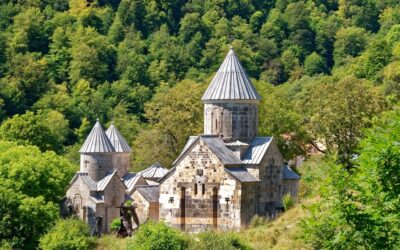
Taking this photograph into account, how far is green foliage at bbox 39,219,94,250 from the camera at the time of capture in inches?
1603

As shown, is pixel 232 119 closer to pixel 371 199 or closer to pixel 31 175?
pixel 31 175

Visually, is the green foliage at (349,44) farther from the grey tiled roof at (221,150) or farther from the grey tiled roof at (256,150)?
the grey tiled roof at (221,150)

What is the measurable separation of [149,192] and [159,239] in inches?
369

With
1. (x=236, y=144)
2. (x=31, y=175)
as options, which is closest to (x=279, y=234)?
(x=236, y=144)

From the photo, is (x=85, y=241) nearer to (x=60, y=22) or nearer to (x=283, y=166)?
(x=283, y=166)

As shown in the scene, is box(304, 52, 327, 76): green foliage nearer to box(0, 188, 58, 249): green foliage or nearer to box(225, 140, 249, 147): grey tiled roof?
box(225, 140, 249, 147): grey tiled roof

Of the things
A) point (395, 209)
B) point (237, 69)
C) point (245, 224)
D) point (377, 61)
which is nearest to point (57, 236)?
point (245, 224)

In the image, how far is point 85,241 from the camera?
41938 mm

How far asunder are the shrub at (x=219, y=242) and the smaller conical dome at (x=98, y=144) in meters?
11.8

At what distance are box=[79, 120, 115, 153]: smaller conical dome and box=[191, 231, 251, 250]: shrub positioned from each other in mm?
11757

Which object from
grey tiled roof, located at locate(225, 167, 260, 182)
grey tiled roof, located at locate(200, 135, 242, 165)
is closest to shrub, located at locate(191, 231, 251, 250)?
grey tiled roof, located at locate(225, 167, 260, 182)

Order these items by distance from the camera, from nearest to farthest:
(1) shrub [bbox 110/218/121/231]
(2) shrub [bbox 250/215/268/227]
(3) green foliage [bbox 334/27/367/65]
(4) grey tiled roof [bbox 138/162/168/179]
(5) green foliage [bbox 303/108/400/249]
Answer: (5) green foliage [bbox 303/108/400/249]
(2) shrub [bbox 250/215/268/227]
(1) shrub [bbox 110/218/121/231]
(4) grey tiled roof [bbox 138/162/168/179]
(3) green foliage [bbox 334/27/367/65]

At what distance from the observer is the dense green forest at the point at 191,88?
23.8 meters

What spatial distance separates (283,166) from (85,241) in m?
8.83
